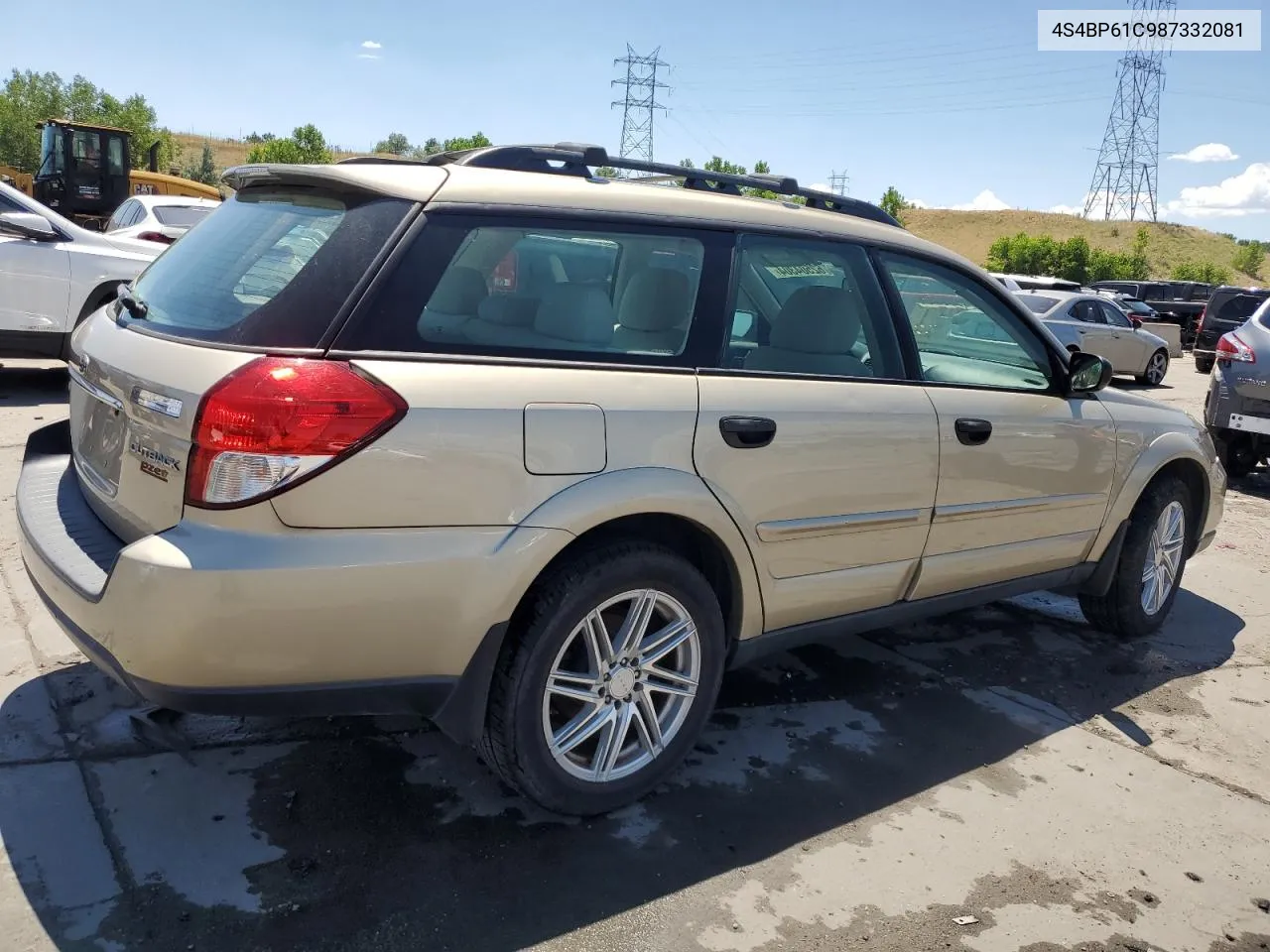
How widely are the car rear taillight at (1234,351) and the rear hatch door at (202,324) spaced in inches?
319

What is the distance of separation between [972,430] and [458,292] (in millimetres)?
1994

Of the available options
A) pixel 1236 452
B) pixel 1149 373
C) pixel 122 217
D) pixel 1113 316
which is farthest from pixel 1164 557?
pixel 1149 373

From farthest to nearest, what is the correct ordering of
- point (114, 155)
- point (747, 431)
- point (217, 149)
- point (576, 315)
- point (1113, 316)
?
point (217, 149) < point (114, 155) < point (1113, 316) < point (747, 431) < point (576, 315)

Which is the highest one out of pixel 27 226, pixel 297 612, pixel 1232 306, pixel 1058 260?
pixel 1058 260

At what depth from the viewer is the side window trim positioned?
3.70 m

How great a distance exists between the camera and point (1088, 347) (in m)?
17.5

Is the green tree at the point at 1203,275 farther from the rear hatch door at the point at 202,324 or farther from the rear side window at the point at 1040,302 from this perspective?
the rear hatch door at the point at 202,324

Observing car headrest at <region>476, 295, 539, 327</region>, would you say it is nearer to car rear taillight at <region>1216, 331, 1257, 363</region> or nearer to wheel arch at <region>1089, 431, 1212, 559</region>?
wheel arch at <region>1089, 431, 1212, 559</region>

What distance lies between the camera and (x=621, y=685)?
3039 mm

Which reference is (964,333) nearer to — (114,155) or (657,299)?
(657,299)

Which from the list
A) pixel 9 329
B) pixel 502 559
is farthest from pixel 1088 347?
pixel 502 559

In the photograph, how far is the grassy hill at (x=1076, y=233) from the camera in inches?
3497

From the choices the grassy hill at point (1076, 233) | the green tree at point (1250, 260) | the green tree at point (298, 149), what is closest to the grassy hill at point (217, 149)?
the green tree at point (298, 149)

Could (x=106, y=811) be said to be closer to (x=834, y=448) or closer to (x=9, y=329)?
(x=834, y=448)
